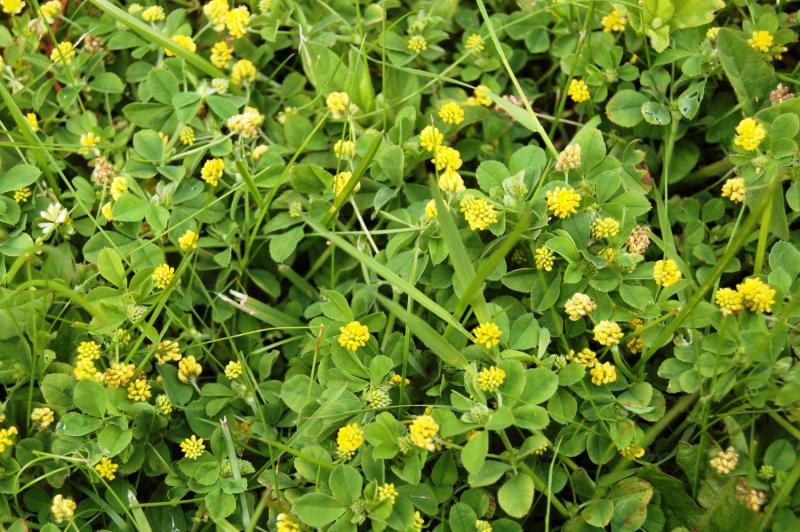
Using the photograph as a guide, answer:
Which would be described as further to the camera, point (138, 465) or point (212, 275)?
point (212, 275)

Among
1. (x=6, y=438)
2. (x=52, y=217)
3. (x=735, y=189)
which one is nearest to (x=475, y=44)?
(x=735, y=189)

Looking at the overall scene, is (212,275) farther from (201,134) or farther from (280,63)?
(280,63)

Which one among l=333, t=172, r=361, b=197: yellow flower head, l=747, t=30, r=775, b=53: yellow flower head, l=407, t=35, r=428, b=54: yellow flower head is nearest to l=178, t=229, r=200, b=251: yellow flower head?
l=333, t=172, r=361, b=197: yellow flower head

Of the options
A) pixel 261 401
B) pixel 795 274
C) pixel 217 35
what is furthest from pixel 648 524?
pixel 217 35

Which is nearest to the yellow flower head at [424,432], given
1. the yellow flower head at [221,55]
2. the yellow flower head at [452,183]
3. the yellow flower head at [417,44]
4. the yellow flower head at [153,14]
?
the yellow flower head at [452,183]

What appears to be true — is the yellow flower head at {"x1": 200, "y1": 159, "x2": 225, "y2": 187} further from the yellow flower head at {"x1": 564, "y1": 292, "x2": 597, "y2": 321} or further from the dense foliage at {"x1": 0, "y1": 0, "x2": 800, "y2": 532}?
the yellow flower head at {"x1": 564, "y1": 292, "x2": 597, "y2": 321}

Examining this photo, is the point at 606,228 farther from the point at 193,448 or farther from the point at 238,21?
the point at 238,21

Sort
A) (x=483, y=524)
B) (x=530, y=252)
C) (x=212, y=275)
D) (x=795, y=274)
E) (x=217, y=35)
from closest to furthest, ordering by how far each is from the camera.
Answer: (x=483, y=524) < (x=795, y=274) < (x=530, y=252) < (x=212, y=275) < (x=217, y=35)

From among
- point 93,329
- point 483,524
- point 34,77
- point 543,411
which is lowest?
point 483,524
